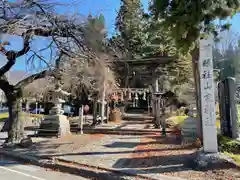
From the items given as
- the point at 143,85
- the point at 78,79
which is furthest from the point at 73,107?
the point at 78,79

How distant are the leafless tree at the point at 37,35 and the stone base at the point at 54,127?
305 cm

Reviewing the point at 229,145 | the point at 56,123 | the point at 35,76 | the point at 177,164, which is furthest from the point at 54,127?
the point at 229,145

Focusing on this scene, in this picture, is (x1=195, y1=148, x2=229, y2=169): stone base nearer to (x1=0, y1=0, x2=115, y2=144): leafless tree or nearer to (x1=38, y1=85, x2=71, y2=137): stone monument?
(x1=0, y1=0, x2=115, y2=144): leafless tree

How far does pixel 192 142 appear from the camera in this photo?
9.85 metres

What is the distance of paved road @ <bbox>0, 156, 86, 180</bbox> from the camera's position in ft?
20.6

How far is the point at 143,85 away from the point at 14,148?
19.1 metres

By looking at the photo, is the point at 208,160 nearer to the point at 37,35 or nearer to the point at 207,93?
the point at 207,93

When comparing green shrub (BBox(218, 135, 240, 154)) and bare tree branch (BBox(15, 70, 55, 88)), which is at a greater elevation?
bare tree branch (BBox(15, 70, 55, 88))

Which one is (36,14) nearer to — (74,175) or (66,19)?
(66,19)

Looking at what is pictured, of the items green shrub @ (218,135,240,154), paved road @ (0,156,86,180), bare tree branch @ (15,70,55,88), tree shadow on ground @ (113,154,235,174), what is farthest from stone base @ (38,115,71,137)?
green shrub @ (218,135,240,154)

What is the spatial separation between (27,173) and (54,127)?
23.1 feet

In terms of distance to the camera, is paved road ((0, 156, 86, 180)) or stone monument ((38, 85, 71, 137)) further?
stone monument ((38, 85, 71, 137))

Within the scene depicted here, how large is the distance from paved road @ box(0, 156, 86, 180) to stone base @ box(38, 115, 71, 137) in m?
5.54

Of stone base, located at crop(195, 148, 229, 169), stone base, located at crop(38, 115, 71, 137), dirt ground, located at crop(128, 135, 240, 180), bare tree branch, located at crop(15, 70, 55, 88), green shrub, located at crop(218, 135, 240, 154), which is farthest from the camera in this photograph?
stone base, located at crop(38, 115, 71, 137)
